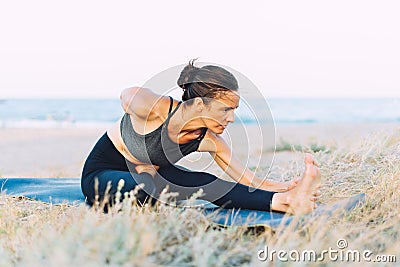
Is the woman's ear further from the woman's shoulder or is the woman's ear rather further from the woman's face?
the woman's shoulder

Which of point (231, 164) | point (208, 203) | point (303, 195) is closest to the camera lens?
point (303, 195)

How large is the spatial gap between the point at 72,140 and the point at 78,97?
1269 cm

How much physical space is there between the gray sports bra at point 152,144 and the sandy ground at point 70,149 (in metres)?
0.72

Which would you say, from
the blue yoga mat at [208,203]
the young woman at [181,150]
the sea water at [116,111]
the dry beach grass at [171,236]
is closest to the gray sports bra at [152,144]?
the young woman at [181,150]

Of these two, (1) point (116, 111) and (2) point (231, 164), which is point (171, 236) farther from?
(1) point (116, 111)

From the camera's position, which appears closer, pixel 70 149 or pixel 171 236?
pixel 171 236

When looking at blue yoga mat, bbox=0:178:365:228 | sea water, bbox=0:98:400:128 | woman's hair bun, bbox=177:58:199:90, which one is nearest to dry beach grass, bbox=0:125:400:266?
blue yoga mat, bbox=0:178:365:228

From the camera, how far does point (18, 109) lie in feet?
68.7

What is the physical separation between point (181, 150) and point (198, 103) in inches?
16.8

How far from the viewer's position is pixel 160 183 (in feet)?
10.9

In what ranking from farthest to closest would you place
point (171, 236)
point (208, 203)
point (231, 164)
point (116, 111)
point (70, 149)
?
point (116, 111), point (70, 149), point (231, 164), point (208, 203), point (171, 236)

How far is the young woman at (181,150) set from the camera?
310 cm

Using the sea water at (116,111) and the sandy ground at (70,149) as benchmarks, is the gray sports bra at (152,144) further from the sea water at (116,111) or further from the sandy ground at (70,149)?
the sea water at (116,111)

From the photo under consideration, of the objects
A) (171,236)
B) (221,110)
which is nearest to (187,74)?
(221,110)
